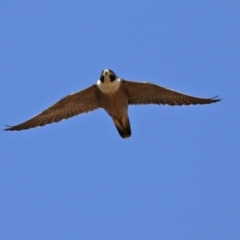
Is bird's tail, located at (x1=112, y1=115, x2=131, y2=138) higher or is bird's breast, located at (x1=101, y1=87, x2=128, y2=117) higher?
bird's breast, located at (x1=101, y1=87, x2=128, y2=117)

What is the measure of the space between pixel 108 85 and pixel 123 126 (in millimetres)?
1225

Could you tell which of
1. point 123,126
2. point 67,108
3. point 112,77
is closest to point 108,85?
point 112,77

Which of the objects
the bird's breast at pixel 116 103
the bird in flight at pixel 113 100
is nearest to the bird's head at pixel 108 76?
the bird in flight at pixel 113 100

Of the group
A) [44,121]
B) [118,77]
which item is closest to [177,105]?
[118,77]

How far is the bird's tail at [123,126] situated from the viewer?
1878 centimetres

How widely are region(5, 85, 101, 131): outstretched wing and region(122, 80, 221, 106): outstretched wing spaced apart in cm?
87

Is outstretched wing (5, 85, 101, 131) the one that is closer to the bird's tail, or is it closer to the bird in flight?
the bird in flight

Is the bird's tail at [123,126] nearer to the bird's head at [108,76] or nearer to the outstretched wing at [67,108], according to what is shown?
the outstretched wing at [67,108]

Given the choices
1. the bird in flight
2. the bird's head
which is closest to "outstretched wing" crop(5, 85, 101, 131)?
the bird in flight

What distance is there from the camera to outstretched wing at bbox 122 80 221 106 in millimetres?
18656

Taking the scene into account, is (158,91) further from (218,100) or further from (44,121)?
(44,121)

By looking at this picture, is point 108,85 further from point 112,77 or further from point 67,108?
point 67,108

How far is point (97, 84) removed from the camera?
1848 cm

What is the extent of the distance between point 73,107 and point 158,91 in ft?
7.15
